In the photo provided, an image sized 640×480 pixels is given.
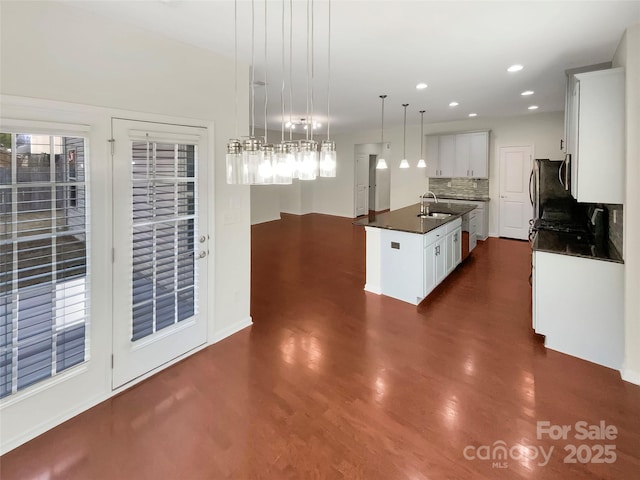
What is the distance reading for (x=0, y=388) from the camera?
6.25 ft

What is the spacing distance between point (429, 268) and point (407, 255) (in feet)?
1.10

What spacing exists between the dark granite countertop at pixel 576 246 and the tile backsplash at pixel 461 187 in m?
4.20

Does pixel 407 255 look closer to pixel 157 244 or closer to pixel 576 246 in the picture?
pixel 576 246

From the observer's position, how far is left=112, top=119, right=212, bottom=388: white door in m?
2.42

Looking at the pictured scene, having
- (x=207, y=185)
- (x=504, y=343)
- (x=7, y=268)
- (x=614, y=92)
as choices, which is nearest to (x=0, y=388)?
(x=7, y=268)

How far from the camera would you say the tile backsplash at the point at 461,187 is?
7785 mm

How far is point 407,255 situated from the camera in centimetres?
410

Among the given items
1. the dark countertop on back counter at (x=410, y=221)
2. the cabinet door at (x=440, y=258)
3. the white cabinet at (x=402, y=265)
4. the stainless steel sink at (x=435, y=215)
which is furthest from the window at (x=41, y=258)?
the stainless steel sink at (x=435, y=215)

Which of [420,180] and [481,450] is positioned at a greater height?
[420,180]

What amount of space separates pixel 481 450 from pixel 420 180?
757 centimetres

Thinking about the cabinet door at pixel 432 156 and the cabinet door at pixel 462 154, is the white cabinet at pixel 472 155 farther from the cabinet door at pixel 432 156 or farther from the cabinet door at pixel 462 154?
the cabinet door at pixel 432 156

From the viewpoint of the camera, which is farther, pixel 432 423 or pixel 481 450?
pixel 432 423

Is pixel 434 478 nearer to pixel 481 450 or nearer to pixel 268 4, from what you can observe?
pixel 481 450

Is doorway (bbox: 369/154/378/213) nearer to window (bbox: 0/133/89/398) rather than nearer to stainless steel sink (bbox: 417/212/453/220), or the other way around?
stainless steel sink (bbox: 417/212/453/220)
